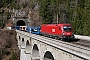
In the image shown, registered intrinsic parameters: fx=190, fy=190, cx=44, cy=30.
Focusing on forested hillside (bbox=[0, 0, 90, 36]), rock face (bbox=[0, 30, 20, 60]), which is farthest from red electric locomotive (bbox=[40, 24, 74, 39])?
rock face (bbox=[0, 30, 20, 60])

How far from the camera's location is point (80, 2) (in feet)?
260

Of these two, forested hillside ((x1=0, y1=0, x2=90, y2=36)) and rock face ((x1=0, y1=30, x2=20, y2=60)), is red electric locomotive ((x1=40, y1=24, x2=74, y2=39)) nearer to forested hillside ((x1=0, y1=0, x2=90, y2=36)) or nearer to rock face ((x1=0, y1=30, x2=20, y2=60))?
forested hillside ((x1=0, y1=0, x2=90, y2=36))

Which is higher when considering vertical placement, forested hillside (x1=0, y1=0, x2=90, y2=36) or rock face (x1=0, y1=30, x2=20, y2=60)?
forested hillside (x1=0, y1=0, x2=90, y2=36)

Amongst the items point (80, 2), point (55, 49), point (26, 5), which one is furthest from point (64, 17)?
point (55, 49)

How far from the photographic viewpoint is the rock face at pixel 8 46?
64238 mm

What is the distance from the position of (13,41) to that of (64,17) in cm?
2225

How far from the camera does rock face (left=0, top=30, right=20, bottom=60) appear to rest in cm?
6424

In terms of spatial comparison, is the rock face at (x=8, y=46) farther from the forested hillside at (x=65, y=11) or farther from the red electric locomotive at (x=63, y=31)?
the red electric locomotive at (x=63, y=31)

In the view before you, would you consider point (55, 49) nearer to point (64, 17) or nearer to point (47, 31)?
point (47, 31)

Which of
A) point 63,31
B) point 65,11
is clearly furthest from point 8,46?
point 63,31

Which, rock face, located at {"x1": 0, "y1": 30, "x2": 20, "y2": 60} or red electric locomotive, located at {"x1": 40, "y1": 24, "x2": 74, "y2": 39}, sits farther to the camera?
rock face, located at {"x1": 0, "y1": 30, "x2": 20, "y2": 60}

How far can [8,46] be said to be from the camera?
6819 cm

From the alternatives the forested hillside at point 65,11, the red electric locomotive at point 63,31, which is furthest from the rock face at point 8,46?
the red electric locomotive at point 63,31

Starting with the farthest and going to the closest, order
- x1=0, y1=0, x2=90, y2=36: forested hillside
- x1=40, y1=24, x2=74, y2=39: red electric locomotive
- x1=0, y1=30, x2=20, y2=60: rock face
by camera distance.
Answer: x1=0, y1=0, x2=90, y2=36: forested hillside, x1=0, y1=30, x2=20, y2=60: rock face, x1=40, y1=24, x2=74, y2=39: red electric locomotive
